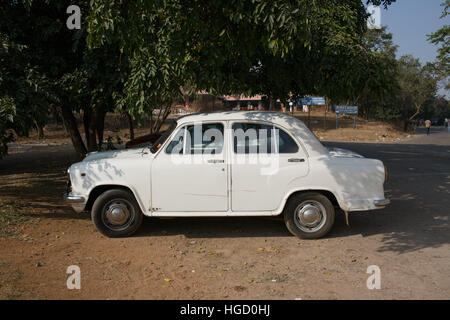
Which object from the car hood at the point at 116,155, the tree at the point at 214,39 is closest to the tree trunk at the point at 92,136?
the tree at the point at 214,39

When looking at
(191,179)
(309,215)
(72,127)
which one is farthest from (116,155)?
(72,127)

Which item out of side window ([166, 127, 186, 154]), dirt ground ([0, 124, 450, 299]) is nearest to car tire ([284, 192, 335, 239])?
dirt ground ([0, 124, 450, 299])

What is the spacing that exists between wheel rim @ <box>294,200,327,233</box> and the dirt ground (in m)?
0.23

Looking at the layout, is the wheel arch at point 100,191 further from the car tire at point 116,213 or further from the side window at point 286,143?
the side window at point 286,143

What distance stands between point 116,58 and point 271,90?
3.67 metres

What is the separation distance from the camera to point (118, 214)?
19.5ft

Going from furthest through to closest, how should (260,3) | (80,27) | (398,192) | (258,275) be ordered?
(398,192) < (80,27) < (260,3) < (258,275)

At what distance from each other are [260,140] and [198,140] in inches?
35.4

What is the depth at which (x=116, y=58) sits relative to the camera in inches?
310

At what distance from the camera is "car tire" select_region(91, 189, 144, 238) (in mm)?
5875

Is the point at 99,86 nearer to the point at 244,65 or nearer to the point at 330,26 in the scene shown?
the point at 244,65

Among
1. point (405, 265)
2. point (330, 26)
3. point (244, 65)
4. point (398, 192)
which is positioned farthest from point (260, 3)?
point (398, 192)

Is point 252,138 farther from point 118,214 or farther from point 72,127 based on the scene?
point 72,127

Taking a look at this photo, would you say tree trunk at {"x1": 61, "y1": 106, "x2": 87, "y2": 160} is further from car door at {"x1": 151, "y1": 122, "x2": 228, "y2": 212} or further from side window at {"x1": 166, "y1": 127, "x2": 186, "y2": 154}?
car door at {"x1": 151, "y1": 122, "x2": 228, "y2": 212}
